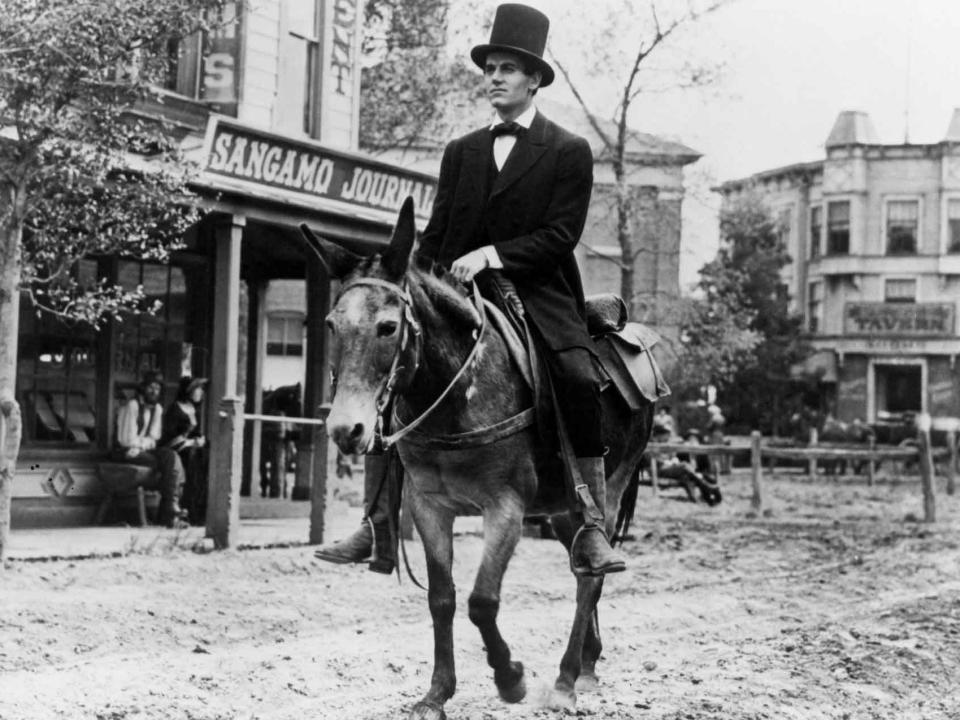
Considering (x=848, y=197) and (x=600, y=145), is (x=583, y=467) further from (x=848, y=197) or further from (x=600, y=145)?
(x=848, y=197)

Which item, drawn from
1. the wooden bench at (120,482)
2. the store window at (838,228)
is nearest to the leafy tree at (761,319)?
the store window at (838,228)

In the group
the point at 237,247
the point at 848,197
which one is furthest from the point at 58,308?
the point at 848,197

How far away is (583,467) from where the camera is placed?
6816mm

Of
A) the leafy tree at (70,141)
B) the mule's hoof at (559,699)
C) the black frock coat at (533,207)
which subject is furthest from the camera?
the leafy tree at (70,141)

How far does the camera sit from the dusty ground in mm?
7105

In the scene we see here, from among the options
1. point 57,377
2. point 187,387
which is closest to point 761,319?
point 187,387

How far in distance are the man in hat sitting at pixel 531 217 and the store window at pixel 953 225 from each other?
1991 inches

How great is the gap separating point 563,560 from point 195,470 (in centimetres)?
428

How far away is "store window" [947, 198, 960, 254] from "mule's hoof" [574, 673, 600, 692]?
5004 centimetres

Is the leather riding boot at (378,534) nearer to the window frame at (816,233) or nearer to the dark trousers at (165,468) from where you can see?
the dark trousers at (165,468)

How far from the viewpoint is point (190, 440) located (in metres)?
14.8

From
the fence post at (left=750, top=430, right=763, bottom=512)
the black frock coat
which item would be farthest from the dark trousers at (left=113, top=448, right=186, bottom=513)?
the fence post at (left=750, top=430, right=763, bottom=512)

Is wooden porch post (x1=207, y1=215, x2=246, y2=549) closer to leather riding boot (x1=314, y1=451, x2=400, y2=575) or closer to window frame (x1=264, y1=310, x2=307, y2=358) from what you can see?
leather riding boot (x1=314, y1=451, x2=400, y2=575)

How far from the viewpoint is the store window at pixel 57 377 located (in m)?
14.0
